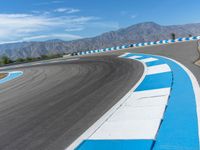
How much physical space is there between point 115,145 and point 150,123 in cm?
96

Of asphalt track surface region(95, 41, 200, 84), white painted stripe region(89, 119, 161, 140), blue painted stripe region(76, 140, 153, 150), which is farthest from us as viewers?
asphalt track surface region(95, 41, 200, 84)

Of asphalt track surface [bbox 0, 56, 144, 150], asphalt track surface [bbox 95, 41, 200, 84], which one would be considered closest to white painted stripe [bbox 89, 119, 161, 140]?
asphalt track surface [bbox 0, 56, 144, 150]

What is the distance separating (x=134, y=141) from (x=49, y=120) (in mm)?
2350

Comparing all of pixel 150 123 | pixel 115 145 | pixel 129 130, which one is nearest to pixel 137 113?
pixel 150 123

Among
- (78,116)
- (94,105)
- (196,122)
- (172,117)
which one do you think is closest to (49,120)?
(78,116)

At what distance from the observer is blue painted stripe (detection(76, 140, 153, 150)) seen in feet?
11.8

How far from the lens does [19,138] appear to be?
15.0ft

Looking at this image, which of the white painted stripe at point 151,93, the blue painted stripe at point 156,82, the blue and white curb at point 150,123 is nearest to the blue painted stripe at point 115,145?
the blue and white curb at point 150,123

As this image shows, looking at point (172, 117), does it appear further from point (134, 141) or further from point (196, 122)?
point (134, 141)

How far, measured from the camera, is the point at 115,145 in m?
3.76

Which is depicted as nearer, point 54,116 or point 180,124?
point 180,124

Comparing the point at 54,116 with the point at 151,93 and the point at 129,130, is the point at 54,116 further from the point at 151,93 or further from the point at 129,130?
the point at 151,93

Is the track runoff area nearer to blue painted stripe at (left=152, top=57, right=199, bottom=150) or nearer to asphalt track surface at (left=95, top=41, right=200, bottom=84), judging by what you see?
blue painted stripe at (left=152, top=57, right=199, bottom=150)

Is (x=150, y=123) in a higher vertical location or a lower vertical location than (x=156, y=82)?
lower
